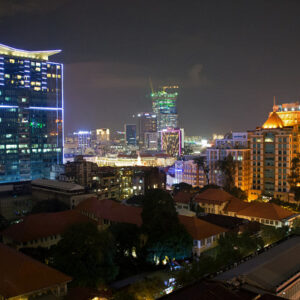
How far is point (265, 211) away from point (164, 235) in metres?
12.3

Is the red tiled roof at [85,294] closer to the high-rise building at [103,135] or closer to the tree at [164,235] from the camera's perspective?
the tree at [164,235]

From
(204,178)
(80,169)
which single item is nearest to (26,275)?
(80,169)

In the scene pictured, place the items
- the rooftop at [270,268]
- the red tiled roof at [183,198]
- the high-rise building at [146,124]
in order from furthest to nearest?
the high-rise building at [146,124] → the red tiled roof at [183,198] → the rooftop at [270,268]

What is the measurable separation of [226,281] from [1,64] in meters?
56.1

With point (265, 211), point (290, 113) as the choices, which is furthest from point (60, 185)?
point (290, 113)

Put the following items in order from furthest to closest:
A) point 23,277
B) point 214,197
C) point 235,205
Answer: point 214,197
point 235,205
point 23,277

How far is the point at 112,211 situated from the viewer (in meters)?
28.6

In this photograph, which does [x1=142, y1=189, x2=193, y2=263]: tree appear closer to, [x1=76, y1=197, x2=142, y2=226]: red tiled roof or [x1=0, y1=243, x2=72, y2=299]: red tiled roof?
[x1=76, y1=197, x2=142, y2=226]: red tiled roof

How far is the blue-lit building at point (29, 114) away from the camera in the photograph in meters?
58.2

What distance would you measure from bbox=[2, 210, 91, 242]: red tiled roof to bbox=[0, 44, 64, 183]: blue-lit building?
3590 cm

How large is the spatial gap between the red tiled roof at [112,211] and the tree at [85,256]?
25.9 ft

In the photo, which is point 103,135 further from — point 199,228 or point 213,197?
point 199,228

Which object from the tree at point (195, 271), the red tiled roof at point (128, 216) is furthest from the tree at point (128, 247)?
the tree at point (195, 271)

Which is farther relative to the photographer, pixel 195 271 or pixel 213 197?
pixel 213 197
